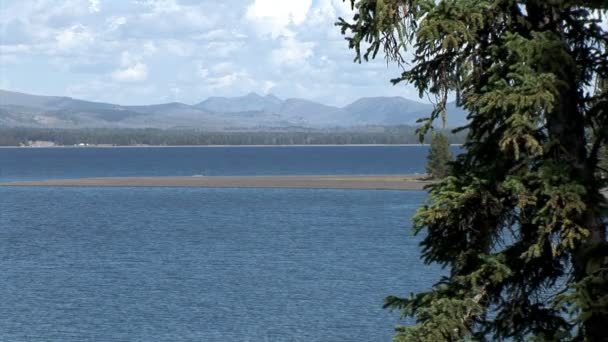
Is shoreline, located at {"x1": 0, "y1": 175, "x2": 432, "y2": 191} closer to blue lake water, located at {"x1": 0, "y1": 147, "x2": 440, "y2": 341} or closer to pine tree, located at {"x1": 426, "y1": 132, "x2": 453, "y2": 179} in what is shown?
pine tree, located at {"x1": 426, "y1": 132, "x2": 453, "y2": 179}

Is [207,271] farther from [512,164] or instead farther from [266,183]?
[266,183]

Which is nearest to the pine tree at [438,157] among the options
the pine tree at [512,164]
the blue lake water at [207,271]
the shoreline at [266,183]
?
the blue lake water at [207,271]

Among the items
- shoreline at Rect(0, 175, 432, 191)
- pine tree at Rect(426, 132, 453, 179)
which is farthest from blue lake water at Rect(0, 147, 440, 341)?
shoreline at Rect(0, 175, 432, 191)

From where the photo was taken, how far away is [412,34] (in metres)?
11.6

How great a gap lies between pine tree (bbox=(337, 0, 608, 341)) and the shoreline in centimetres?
13132

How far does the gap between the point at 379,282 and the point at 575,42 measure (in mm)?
46145

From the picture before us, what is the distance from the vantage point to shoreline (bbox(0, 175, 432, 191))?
501ft

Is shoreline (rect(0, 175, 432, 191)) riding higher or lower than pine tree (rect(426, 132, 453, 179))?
lower

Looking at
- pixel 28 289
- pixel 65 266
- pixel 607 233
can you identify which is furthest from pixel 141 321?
pixel 607 233

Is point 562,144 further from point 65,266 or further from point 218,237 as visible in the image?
point 218,237

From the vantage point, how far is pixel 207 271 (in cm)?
6425

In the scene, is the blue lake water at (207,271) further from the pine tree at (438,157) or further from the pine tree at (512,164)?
the pine tree at (512,164)

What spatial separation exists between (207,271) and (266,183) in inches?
3960

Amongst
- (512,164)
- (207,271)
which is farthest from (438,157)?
(512,164)
